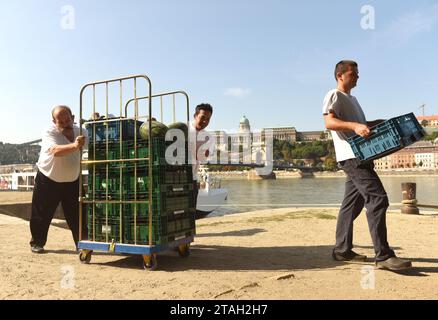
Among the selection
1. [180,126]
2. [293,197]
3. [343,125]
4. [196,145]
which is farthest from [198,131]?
[293,197]

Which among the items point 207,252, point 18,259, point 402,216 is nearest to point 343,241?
point 207,252

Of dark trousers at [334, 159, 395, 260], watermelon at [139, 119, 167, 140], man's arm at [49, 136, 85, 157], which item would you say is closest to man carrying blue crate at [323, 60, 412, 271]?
dark trousers at [334, 159, 395, 260]

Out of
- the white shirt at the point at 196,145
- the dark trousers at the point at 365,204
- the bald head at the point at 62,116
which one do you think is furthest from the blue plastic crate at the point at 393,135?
the bald head at the point at 62,116

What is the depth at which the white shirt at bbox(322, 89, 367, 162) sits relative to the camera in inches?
175

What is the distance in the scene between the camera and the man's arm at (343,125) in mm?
4043

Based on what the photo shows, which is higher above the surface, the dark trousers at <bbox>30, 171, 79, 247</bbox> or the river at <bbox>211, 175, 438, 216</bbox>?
the dark trousers at <bbox>30, 171, 79, 247</bbox>

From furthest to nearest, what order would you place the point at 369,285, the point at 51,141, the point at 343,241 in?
the point at 51,141
the point at 343,241
the point at 369,285

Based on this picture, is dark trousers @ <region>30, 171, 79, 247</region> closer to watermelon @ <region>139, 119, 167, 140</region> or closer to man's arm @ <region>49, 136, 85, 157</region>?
man's arm @ <region>49, 136, 85, 157</region>

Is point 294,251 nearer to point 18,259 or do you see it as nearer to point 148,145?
point 148,145

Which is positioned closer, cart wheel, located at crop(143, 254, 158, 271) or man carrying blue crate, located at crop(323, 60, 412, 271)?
man carrying blue crate, located at crop(323, 60, 412, 271)

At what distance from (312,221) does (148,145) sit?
5.60 m

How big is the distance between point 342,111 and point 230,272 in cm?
211

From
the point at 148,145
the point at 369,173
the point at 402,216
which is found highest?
the point at 148,145
